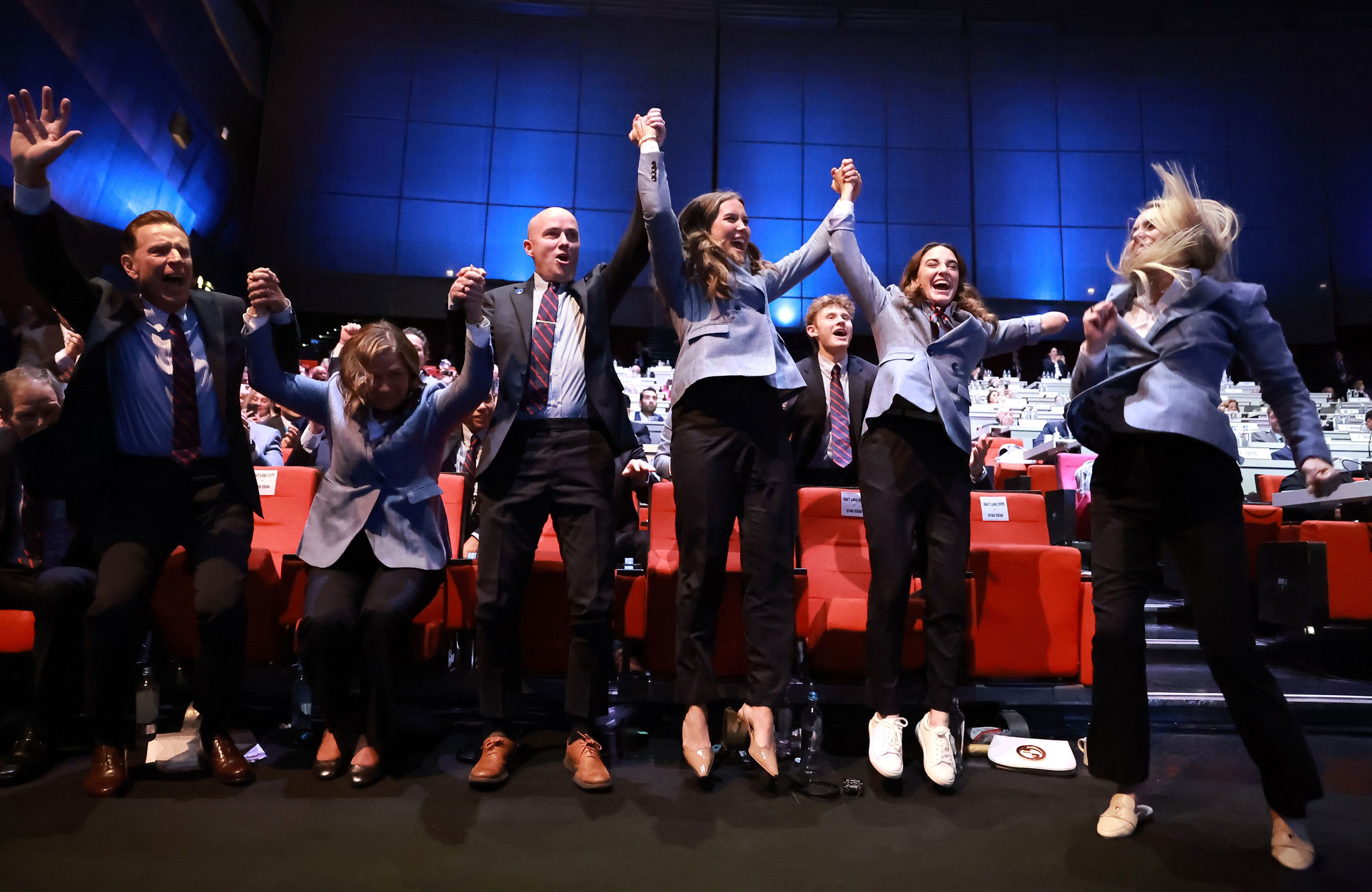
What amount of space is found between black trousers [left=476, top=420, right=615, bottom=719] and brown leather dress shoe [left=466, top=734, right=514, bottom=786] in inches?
2.5

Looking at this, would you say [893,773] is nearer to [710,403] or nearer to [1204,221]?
[710,403]

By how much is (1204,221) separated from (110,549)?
2735 millimetres

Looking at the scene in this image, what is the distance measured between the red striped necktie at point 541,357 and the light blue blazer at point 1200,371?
4.38 feet

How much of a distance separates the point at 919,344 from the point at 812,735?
111cm

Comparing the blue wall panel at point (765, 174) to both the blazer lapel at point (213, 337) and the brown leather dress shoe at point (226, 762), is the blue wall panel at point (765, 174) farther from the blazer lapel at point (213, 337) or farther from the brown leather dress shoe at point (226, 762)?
the brown leather dress shoe at point (226, 762)

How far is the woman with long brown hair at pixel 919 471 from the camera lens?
208cm

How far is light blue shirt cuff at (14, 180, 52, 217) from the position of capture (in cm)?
195

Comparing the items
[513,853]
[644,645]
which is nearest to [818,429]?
[644,645]

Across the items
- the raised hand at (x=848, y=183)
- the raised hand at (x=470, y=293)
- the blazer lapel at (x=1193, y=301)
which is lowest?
the blazer lapel at (x=1193, y=301)

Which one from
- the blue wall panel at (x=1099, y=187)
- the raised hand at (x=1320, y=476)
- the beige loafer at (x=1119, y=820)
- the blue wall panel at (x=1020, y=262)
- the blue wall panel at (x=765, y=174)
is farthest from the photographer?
the blue wall panel at (x=1020, y=262)

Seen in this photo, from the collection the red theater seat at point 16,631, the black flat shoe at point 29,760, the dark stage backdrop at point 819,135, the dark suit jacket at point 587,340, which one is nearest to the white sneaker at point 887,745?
the dark suit jacket at point 587,340

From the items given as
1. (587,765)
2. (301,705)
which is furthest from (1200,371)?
(301,705)

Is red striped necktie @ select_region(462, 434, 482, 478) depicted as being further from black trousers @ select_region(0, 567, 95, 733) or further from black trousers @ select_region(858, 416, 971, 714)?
black trousers @ select_region(858, 416, 971, 714)

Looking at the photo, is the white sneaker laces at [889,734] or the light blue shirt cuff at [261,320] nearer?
the white sneaker laces at [889,734]
